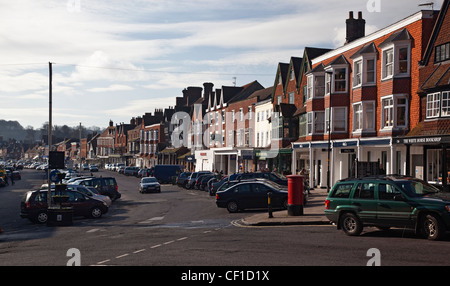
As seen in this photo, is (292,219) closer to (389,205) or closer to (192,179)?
(389,205)

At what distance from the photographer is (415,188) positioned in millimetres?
16531

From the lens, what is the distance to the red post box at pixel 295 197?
23.8m

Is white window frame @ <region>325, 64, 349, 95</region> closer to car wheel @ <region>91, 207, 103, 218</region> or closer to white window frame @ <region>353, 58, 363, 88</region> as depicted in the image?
white window frame @ <region>353, 58, 363, 88</region>

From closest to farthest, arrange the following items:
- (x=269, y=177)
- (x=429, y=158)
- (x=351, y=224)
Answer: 1. (x=351, y=224)
2. (x=429, y=158)
3. (x=269, y=177)

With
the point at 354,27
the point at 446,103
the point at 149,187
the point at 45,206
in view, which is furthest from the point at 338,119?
the point at 45,206

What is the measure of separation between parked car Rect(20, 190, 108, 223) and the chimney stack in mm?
26108

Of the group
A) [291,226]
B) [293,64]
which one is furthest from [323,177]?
[291,226]

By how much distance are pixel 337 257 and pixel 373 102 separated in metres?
24.2

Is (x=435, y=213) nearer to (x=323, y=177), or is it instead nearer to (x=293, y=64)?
(x=323, y=177)

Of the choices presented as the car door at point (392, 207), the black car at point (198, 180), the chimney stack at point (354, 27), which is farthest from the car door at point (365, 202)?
→ the black car at point (198, 180)

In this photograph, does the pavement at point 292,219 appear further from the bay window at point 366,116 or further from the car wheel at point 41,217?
the bay window at point 366,116

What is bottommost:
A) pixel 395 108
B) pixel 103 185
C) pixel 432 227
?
pixel 103 185

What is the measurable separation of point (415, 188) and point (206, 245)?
6734 mm

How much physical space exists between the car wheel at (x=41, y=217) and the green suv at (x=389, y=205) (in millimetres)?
15627
